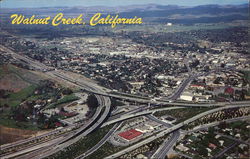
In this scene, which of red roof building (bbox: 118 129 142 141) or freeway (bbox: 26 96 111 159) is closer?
freeway (bbox: 26 96 111 159)

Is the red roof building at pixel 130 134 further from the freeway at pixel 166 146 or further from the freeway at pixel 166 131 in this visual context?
the freeway at pixel 166 146

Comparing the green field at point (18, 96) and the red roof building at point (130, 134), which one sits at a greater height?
the green field at point (18, 96)

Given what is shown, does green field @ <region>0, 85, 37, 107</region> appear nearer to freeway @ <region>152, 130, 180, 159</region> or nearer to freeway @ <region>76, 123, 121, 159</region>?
freeway @ <region>76, 123, 121, 159</region>

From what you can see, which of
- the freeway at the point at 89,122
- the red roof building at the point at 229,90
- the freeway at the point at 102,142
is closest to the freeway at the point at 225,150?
the freeway at the point at 102,142

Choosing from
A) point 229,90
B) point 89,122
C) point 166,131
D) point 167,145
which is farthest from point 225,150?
point 229,90

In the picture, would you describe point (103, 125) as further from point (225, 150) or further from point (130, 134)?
point (225, 150)

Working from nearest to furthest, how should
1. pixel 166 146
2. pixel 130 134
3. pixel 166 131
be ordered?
pixel 166 146
pixel 130 134
pixel 166 131

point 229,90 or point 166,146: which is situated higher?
point 229,90

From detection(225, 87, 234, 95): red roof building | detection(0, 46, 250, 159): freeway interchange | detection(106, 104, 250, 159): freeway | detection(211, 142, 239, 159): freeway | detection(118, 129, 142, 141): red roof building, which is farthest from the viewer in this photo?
detection(225, 87, 234, 95): red roof building

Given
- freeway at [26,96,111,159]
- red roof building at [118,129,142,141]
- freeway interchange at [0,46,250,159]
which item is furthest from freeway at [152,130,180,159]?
freeway at [26,96,111,159]
